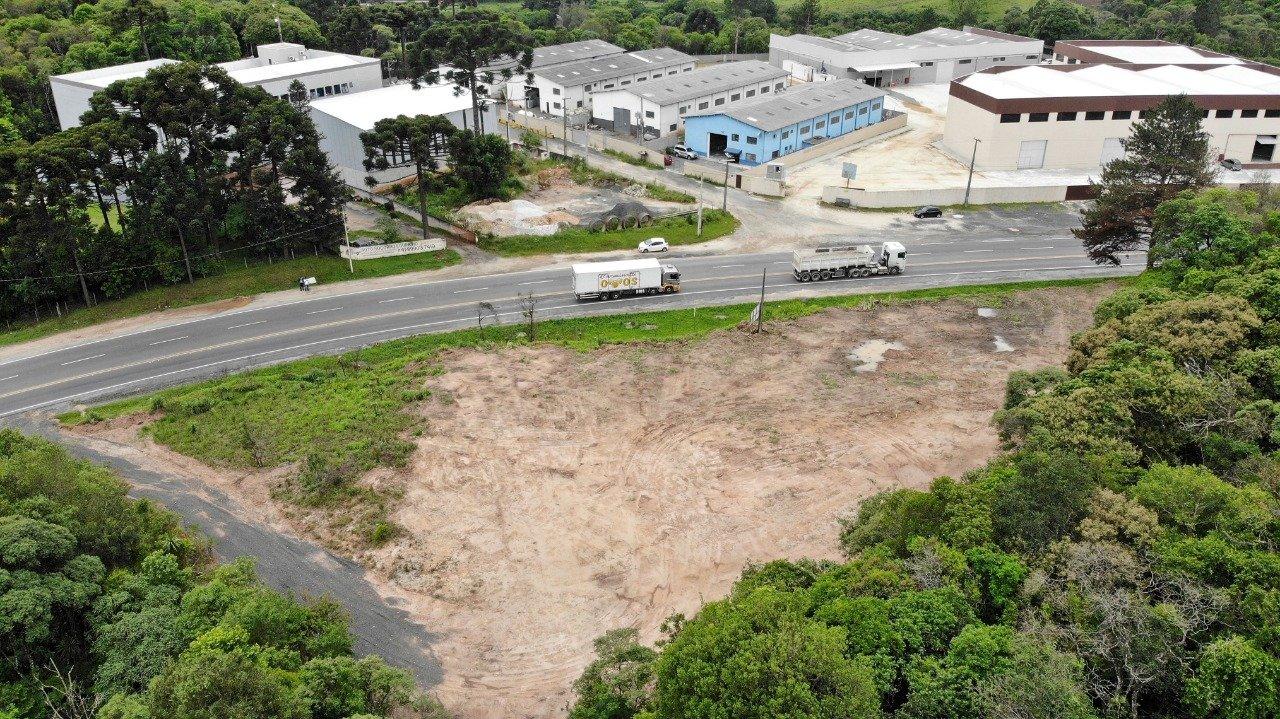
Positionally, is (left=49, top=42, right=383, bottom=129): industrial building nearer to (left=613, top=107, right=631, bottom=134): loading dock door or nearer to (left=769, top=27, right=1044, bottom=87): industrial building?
(left=613, top=107, right=631, bottom=134): loading dock door

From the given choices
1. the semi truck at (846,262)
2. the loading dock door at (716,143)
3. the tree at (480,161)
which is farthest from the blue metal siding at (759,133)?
the semi truck at (846,262)

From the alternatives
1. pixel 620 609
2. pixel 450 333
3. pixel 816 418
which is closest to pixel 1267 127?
pixel 816 418

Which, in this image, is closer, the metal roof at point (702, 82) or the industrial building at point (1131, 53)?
the metal roof at point (702, 82)

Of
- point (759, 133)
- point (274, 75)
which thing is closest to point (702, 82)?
point (759, 133)

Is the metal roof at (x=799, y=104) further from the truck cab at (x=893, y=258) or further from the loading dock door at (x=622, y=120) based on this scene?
the truck cab at (x=893, y=258)


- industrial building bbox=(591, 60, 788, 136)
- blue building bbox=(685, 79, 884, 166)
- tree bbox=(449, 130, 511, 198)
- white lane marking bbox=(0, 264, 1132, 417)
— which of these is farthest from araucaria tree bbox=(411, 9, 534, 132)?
white lane marking bbox=(0, 264, 1132, 417)

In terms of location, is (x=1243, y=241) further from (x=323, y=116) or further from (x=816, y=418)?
(x=323, y=116)
